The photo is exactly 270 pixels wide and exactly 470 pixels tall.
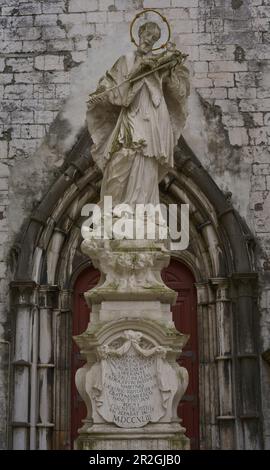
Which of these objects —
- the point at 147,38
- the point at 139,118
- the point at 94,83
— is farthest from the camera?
the point at 94,83

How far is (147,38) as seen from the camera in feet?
24.9

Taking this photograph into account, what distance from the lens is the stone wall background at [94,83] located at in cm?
1151

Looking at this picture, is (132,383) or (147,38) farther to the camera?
(147,38)

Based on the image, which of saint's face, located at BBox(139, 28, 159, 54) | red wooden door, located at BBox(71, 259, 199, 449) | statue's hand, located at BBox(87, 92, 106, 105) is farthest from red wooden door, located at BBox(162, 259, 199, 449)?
saint's face, located at BBox(139, 28, 159, 54)

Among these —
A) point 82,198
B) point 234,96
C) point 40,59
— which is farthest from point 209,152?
point 40,59

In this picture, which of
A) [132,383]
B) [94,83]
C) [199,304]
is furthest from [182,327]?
[132,383]

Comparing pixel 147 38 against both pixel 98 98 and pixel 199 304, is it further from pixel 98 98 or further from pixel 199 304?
pixel 199 304

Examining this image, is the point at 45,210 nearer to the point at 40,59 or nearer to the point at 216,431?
the point at 40,59

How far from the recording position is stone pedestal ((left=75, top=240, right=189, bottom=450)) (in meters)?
6.34

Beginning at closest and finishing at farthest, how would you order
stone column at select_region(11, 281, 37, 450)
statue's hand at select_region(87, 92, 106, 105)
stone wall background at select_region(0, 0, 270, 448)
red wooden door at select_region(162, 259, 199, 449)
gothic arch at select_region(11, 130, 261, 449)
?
statue's hand at select_region(87, 92, 106, 105) → stone column at select_region(11, 281, 37, 450) → gothic arch at select_region(11, 130, 261, 449) → red wooden door at select_region(162, 259, 199, 449) → stone wall background at select_region(0, 0, 270, 448)

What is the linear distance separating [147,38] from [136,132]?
1.01m

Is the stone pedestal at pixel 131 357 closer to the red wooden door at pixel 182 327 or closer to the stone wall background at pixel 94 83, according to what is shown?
the red wooden door at pixel 182 327

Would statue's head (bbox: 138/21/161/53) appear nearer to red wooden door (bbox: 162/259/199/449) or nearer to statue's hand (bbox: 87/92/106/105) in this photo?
statue's hand (bbox: 87/92/106/105)
